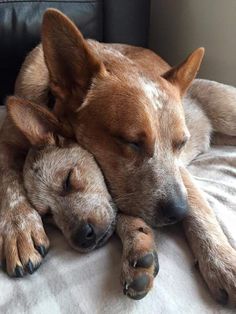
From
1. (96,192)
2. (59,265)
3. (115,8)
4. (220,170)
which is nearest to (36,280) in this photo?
(59,265)

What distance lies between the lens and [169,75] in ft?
5.37

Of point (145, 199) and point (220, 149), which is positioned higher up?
point (145, 199)

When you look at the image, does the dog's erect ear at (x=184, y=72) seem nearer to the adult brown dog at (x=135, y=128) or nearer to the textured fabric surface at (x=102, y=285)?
the adult brown dog at (x=135, y=128)

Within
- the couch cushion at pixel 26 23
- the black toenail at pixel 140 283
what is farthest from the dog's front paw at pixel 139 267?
the couch cushion at pixel 26 23

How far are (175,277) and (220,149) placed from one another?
2.51 ft

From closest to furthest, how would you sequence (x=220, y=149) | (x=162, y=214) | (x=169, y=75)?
(x=162, y=214) → (x=169, y=75) → (x=220, y=149)

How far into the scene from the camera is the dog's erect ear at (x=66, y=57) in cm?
142

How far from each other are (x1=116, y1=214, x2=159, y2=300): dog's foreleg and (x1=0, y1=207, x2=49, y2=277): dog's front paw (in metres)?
0.22

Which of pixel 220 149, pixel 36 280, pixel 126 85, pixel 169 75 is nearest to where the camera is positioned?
pixel 36 280

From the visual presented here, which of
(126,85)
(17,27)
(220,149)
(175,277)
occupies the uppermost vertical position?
(126,85)

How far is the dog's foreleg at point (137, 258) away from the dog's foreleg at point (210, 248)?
0.12 m

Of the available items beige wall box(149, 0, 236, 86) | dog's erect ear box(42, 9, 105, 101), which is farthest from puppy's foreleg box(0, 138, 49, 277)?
beige wall box(149, 0, 236, 86)

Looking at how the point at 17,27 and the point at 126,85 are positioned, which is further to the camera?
the point at 17,27

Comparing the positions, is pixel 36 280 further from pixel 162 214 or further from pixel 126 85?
pixel 126 85
